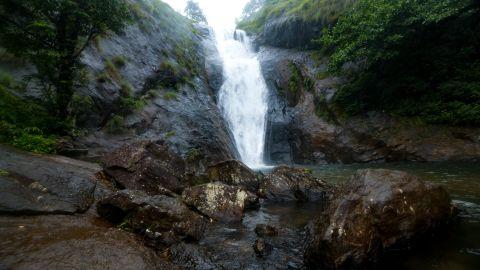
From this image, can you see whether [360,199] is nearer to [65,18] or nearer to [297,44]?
[65,18]

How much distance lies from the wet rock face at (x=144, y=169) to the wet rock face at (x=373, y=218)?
3.93 m

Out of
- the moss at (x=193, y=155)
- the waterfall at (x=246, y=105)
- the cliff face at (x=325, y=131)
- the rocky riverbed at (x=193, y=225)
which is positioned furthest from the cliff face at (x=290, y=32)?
the rocky riverbed at (x=193, y=225)

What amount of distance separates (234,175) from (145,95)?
27.3ft

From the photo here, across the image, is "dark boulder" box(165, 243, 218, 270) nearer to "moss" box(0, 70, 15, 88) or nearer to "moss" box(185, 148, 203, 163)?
"moss" box(185, 148, 203, 163)

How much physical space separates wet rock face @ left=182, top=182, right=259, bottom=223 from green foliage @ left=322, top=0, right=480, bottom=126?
43.2 feet

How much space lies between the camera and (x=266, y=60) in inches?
1053

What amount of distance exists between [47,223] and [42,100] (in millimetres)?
6373

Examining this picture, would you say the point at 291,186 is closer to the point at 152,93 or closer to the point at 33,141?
the point at 33,141

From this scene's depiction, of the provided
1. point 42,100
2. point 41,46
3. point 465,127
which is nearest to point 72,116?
point 42,100

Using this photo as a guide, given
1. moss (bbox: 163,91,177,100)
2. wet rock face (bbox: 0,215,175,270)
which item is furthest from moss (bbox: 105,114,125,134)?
wet rock face (bbox: 0,215,175,270)

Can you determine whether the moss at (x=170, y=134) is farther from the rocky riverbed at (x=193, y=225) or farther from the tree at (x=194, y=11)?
the tree at (x=194, y=11)

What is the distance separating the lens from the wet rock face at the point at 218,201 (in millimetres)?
6529

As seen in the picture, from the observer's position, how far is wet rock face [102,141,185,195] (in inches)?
275

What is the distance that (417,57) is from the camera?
55.5 ft
